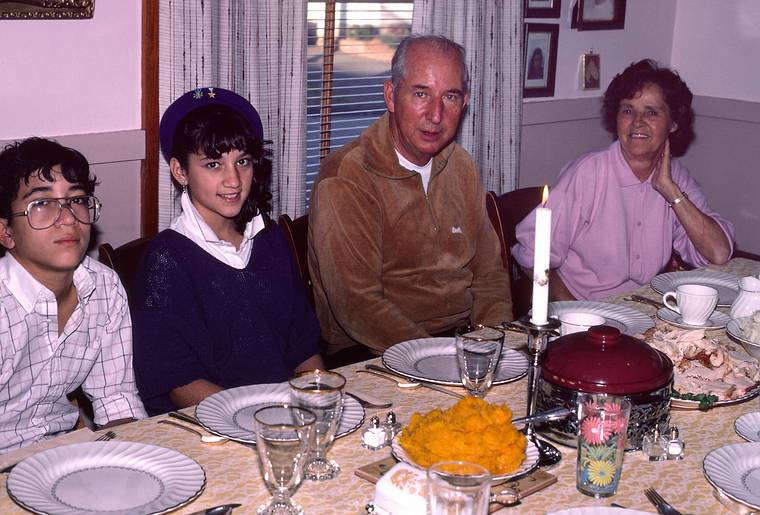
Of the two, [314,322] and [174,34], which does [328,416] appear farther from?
[174,34]

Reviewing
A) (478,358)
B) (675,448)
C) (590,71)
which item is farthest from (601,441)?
(590,71)

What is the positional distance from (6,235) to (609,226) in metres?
2.07

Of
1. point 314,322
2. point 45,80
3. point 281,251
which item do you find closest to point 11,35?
point 45,80

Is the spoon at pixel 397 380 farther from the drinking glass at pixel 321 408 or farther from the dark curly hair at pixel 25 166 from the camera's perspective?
the dark curly hair at pixel 25 166

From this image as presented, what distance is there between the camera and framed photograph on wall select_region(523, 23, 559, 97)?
4.66 metres

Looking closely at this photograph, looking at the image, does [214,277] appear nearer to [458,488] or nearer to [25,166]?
[25,166]

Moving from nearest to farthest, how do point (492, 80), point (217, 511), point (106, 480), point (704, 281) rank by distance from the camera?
1. point (217, 511)
2. point (106, 480)
3. point (704, 281)
4. point (492, 80)

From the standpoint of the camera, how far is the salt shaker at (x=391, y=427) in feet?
5.87

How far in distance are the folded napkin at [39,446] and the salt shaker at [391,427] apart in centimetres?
53

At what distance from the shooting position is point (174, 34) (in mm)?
3244

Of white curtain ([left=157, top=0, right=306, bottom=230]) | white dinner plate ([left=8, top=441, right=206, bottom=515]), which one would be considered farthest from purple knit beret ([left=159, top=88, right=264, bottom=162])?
white dinner plate ([left=8, top=441, right=206, bottom=515])

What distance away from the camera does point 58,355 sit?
90.7 inches

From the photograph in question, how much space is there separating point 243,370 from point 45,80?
4.04 ft

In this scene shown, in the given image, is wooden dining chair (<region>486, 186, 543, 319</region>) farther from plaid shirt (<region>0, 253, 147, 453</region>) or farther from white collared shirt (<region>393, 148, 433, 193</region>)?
plaid shirt (<region>0, 253, 147, 453</region>)
